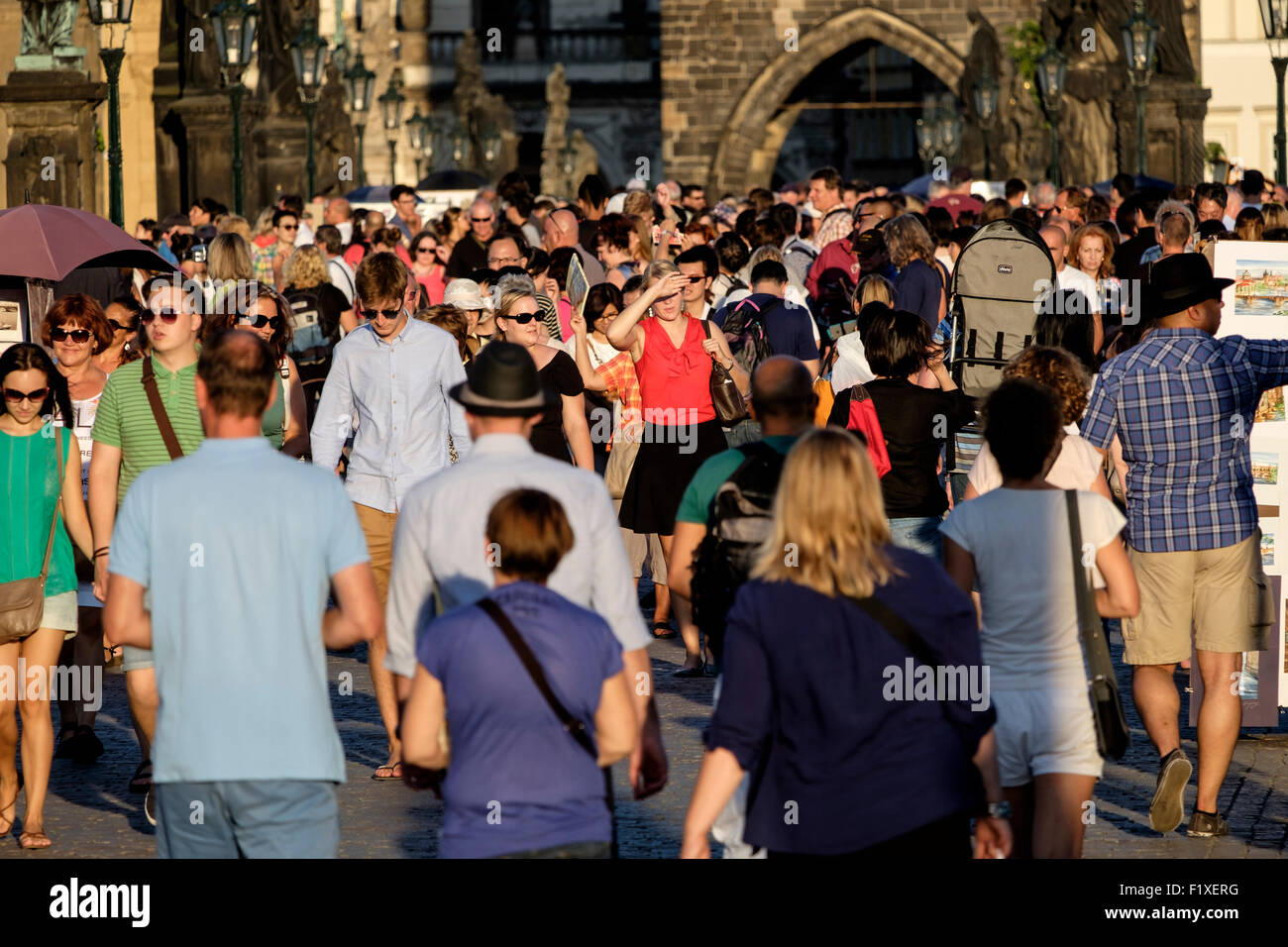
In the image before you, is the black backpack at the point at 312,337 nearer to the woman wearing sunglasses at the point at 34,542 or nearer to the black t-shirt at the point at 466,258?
the black t-shirt at the point at 466,258

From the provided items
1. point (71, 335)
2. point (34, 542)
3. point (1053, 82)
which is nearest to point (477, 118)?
point (1053, 82)

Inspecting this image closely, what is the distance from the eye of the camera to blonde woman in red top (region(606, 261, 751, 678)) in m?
10.3

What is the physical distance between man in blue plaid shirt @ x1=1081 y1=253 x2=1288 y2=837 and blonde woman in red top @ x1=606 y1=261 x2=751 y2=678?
9.51 feet

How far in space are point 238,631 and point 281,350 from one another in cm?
442

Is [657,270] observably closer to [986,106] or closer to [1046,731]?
[1046,731]

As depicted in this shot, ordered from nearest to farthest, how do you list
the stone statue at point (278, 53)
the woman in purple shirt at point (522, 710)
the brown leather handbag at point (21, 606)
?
the woman in purple shirt at point (522, 710), the brown leather handbag at point (21, 606), the stone statue at point (278, 53)

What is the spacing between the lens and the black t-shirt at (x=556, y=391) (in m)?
9.99

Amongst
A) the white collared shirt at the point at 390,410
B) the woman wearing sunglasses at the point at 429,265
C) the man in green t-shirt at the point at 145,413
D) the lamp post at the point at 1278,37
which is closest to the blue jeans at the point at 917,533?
the white collared shirt at the point at 390,410

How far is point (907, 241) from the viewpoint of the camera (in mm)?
12219

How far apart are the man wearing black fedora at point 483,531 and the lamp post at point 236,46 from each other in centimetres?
1573

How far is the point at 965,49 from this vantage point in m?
49.5

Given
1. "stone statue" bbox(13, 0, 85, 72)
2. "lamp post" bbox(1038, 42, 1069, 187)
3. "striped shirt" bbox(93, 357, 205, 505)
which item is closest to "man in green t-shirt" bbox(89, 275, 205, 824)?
"striped shirt" bbox(93, 357, 205, 505)

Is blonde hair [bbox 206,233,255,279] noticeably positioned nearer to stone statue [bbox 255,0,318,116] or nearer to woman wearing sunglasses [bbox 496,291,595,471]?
woman wearing sunglasses [bbox 496,291,595,471]
